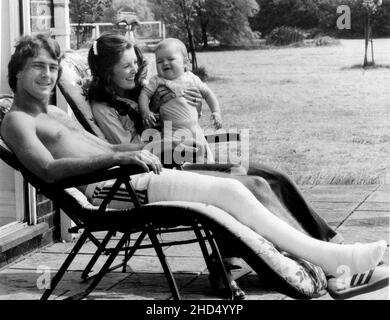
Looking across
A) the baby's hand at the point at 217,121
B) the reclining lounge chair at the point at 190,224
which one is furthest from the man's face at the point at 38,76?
the baby's hand at the point at 217,121

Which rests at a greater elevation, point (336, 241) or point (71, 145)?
point (71, 145)

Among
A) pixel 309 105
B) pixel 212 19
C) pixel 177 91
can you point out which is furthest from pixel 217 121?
pixel 309 105

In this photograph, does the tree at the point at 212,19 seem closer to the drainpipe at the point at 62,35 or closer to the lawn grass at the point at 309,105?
the lawn grass at the point at 309,105

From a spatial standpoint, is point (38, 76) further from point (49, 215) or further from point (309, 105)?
point (309, 105)

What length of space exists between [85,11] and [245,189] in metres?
2.26

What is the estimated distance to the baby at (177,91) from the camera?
452 cm

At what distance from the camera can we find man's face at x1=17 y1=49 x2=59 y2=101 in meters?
3.80

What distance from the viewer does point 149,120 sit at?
171 inches
